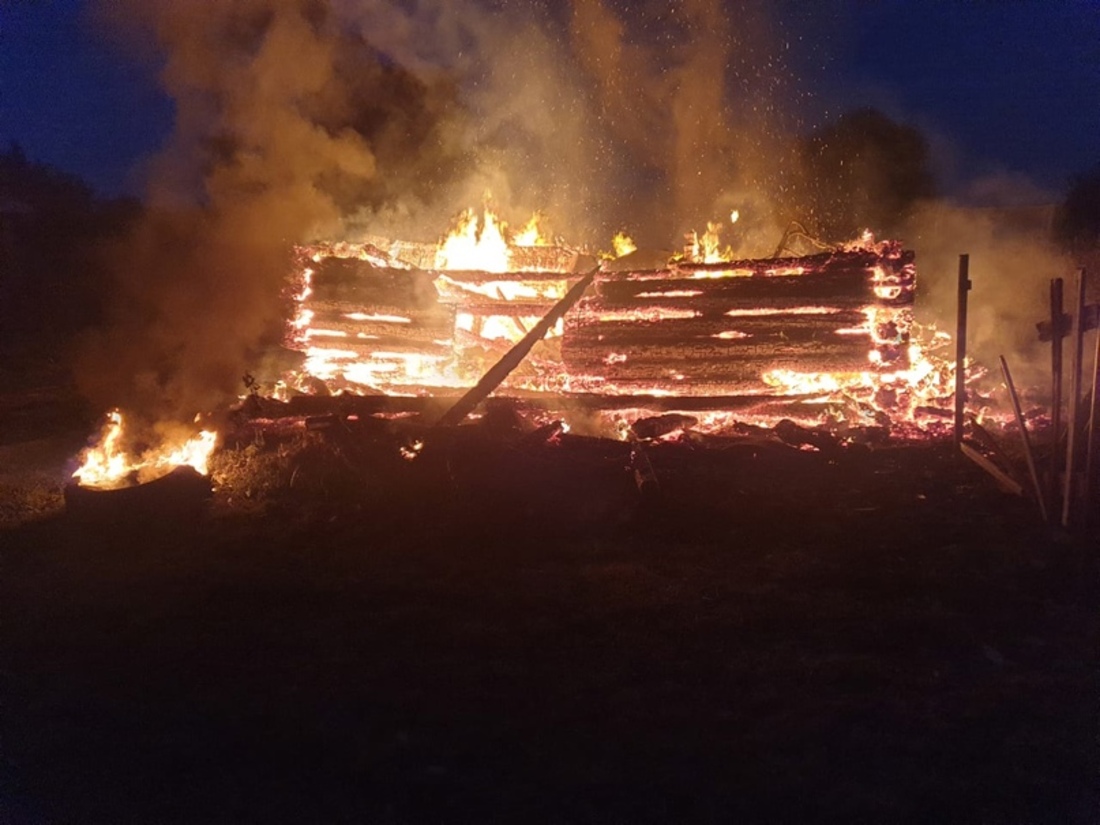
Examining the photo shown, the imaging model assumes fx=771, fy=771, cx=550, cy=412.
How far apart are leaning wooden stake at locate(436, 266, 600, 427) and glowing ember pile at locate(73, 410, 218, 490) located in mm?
2736

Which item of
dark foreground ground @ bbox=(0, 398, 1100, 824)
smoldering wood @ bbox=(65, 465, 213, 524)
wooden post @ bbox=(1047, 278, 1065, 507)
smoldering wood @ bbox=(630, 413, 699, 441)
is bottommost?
Answer: dark foreground ground @ bbox=(0, 398, 1100, 824)

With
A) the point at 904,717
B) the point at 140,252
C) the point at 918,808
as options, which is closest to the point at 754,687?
the point at 904,717

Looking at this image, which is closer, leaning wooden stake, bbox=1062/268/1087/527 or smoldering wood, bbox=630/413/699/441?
leaning wooden stake, bbox=1062/268/1087/527

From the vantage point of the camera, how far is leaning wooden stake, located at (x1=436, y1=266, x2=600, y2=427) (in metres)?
9.00

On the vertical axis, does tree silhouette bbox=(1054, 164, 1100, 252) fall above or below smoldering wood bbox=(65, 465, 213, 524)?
above

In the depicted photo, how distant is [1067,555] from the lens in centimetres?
569

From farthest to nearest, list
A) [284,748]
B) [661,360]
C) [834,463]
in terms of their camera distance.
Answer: [661,360] < [834,463] < [284,748]

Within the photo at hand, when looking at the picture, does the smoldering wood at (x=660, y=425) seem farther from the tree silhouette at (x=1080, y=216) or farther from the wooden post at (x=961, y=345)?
the tree silhouette at (x=1080, y=216)

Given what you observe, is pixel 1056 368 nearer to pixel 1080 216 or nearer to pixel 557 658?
pixel 557 658

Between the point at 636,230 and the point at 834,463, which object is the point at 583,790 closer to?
the point at 834,463

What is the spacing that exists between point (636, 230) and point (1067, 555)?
15047mm

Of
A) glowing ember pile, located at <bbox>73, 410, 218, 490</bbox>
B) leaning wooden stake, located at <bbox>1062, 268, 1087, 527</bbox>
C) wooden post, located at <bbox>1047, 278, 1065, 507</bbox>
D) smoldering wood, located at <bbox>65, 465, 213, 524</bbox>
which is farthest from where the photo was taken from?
glowing ember pile, located at <bbox>73, 410, 218, 490</bbox>

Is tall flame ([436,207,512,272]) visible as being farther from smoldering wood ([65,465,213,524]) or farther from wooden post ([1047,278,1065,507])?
wooden post ([1047,278,1065,507])

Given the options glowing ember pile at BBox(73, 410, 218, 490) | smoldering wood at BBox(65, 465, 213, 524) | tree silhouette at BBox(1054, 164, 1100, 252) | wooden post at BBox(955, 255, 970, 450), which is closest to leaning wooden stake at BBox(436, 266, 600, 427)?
smoldering wood at BBox(65, 465, 213, 524)
